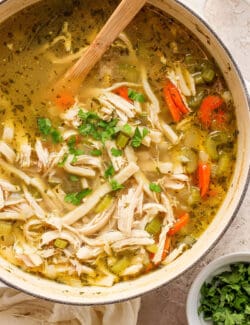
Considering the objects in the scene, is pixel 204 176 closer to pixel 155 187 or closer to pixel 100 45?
pixel 155 187

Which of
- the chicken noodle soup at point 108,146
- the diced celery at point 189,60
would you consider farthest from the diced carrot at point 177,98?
the diced celery at point 189,60

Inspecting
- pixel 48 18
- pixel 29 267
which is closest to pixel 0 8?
pixel 48 18

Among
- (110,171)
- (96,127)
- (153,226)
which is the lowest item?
(153,226)

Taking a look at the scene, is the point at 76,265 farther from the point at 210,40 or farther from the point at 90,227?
the point at 210,40

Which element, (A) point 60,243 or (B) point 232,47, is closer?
(A) point 60,243

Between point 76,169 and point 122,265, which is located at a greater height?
point 76,169

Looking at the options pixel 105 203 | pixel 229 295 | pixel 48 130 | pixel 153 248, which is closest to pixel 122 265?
pixel 153 248
